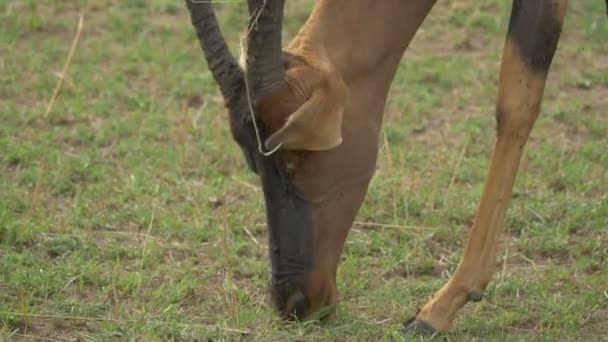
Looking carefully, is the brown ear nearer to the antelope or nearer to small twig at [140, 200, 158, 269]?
the antelope

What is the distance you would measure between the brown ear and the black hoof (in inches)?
33.6

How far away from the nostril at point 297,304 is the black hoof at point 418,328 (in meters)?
0.45

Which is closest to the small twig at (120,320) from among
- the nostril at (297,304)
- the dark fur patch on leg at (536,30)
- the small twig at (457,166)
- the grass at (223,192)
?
the grass at (223,192)

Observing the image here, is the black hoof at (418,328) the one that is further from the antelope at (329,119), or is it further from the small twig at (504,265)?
the small twig at (504,265)

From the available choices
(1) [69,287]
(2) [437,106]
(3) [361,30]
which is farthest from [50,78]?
(3) [361,30]

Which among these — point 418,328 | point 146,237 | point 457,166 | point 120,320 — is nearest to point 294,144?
point 418,328

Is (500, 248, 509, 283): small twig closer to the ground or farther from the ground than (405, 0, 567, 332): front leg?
closer to the ground

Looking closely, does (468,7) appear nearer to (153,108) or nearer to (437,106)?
(437,106)

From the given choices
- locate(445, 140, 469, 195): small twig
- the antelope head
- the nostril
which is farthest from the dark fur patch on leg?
locate(445, 140, 469, 195): small twig

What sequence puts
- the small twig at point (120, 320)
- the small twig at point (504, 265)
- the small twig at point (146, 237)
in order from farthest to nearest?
1. the small twig at point (146, 237)
2. the small twig at point (504, 265)
3. the small twig at point (120, 320)

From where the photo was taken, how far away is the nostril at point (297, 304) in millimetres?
6082

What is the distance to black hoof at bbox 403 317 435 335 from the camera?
611cm

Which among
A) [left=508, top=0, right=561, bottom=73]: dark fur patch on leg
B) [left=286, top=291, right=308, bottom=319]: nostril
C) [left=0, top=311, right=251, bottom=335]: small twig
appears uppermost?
[left=508, top=0, right=561, bottom=73]: dark fur patch on leg

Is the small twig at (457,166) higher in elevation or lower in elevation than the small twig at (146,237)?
higher
